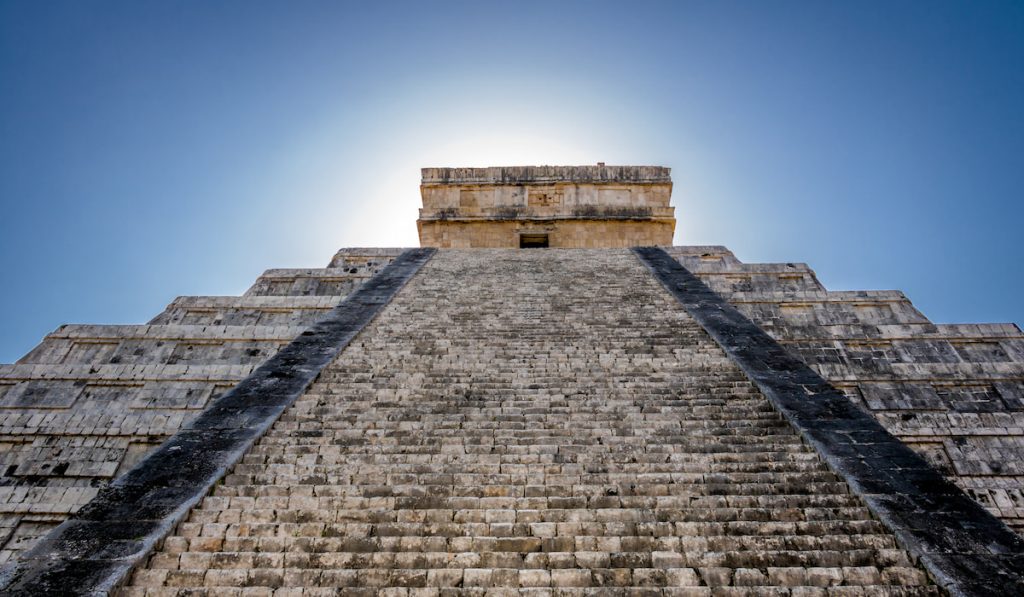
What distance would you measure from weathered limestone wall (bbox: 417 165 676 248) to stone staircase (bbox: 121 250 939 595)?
31.3 feet

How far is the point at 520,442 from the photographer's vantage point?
487cm

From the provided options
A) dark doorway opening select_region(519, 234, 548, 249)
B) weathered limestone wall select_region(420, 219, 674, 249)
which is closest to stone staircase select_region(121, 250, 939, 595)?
weathered limestone wall select_region(420, 219, 674, 249)

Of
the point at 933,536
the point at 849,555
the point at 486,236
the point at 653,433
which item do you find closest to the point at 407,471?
the point at 653,433

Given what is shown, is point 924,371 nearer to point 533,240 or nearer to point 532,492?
point 532,492

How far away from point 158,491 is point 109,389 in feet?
12.6

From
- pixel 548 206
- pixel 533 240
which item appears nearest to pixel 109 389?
pixel 533 240

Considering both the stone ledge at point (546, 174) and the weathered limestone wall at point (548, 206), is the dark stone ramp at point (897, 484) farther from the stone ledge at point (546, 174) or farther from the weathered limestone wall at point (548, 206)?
the stone ledge at point (546, 174)

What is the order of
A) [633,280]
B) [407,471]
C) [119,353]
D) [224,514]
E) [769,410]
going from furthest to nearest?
[633,280]
[119,353]
[769,410]
[407,471]
[224,514]

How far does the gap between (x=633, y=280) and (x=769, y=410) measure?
452 cm

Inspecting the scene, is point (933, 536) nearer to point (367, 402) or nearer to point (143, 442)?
point (367, 402)

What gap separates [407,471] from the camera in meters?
4.51

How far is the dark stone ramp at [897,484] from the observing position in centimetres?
349

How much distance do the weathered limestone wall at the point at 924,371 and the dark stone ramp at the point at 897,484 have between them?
5.20ft

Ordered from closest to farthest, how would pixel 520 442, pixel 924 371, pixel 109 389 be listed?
1. pixel 520 442
2. pixel 109 389
3. pixel 924 371
